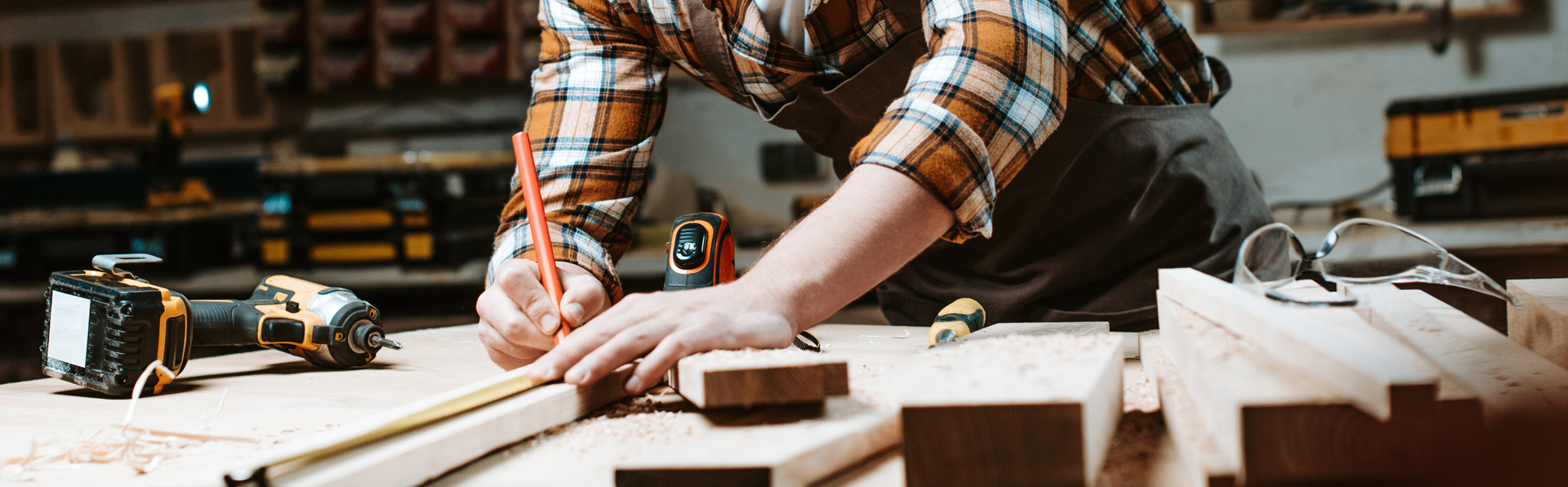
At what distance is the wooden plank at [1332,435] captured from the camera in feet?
1.06

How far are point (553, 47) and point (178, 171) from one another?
282cm

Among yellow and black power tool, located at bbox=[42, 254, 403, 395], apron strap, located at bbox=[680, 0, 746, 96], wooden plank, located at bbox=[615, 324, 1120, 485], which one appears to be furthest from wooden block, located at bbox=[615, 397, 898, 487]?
apron strap, located at bbox=[680, 0, 746, 96]

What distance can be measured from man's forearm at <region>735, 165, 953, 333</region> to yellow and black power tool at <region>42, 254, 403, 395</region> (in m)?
0.43

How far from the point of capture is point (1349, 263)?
2045 millimetres

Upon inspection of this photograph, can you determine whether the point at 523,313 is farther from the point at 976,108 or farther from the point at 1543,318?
the point at 1543,318

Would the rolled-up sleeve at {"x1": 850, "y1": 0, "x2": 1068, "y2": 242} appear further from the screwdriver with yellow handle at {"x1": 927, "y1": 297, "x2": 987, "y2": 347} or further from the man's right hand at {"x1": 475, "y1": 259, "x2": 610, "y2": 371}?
the man's right hand at {"x1": 475, "y1": 259, "x2": 610, "y2": 371}

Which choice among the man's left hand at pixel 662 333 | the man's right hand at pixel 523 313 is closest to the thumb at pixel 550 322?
the man's right hand at pixel 523 313

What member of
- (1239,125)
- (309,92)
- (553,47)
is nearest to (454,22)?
(309,92)

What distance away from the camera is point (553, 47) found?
110 centimetres

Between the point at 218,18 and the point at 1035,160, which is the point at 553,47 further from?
the point at 218,18

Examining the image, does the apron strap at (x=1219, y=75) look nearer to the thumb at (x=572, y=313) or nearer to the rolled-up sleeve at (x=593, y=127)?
the rolled-up sleeve at (x=593, y=127)

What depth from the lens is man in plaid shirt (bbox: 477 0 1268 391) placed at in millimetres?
703

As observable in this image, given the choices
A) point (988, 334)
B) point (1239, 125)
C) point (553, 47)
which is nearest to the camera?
point (988, 334)

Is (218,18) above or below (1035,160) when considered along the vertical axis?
above
